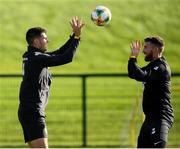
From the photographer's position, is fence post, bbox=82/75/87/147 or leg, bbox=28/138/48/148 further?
fence post, bbox=82/75/87/147

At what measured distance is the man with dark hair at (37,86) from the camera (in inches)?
416

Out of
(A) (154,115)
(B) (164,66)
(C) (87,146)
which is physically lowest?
(C) (87,146)

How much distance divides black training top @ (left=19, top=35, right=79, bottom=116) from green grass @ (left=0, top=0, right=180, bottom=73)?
48.1 feet

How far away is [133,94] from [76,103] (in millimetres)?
1838

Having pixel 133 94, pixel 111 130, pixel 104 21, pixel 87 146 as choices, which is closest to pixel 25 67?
pixel 104 21

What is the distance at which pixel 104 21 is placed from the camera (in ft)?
38.8

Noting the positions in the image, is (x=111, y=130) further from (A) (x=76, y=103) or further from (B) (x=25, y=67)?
(B) (x=25, y=67)

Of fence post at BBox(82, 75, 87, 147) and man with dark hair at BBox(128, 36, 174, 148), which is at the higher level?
man with dark hair at BBox(128, 36, 174, 148)

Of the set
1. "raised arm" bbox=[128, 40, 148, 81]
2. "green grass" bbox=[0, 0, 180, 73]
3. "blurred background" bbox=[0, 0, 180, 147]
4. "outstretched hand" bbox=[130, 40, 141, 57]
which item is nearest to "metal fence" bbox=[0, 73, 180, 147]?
"blurred background" bbox=[0, 0, 180, 147]

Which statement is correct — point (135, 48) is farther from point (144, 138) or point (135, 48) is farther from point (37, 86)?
point (37, 86)

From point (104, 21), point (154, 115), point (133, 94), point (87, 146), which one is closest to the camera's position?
point (154, 115)

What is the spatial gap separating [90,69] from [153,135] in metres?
15.7

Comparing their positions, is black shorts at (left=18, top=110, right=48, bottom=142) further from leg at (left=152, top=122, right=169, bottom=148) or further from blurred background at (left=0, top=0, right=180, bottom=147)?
blurred background at (left=0, top=0, right=180, bottom=147)

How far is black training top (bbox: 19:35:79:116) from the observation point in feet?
34.9
